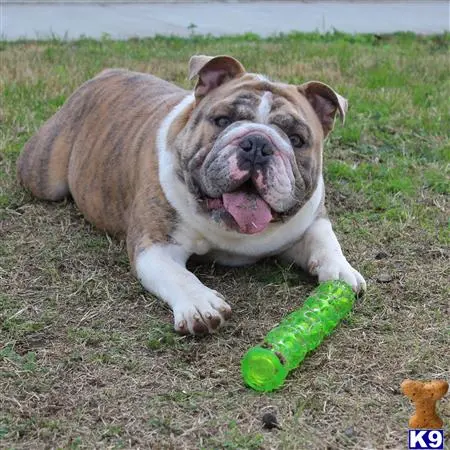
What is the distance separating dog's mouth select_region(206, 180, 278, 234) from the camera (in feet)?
12.1

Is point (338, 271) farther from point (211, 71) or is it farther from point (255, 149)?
point (211, 71)

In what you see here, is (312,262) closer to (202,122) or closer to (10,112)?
(202,122)

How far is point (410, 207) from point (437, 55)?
4408 millimetres

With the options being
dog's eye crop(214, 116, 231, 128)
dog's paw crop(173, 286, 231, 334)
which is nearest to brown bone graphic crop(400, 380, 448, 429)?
dog's paw crop(173, 286, 231, 334)

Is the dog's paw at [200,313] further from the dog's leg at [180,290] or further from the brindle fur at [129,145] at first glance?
the brindle fur at [129,145]

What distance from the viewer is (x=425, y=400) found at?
292 centimetres

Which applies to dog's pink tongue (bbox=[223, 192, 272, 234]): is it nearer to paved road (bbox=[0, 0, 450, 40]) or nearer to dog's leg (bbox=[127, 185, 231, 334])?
dog's leg (bbox=[127, 185, 231, 334])

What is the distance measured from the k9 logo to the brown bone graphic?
19 mm

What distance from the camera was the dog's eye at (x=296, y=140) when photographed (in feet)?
12.8

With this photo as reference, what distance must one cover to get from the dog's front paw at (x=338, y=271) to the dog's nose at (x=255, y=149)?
2.21ft

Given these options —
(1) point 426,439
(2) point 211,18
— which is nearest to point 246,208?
(1) point 426,439

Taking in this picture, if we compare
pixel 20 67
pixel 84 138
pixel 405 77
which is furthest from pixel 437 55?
pixel 84 138

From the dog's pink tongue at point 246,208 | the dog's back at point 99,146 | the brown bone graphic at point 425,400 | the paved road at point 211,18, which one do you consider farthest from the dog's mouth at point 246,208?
the paved road at point 211,18

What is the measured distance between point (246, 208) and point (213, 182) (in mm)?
173
